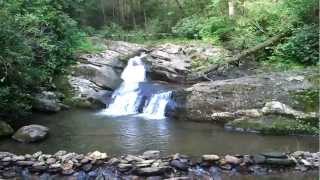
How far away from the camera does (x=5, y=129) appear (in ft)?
37.6

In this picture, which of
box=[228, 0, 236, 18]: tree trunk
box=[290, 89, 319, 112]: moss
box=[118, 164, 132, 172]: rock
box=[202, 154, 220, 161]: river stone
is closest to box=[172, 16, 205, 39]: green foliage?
box=[228, 0, 236, 18]: tree trunk

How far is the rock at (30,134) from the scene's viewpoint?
1099cm

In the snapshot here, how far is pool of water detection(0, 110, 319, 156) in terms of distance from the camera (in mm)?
10344

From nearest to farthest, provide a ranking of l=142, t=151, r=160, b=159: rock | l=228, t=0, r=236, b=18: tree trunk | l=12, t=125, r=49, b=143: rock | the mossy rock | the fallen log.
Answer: l=142, t=151, r=160, b=159: rock
l=12, t=125, r=49, b=143: rock
the mossy rock
the fallen log
l=228, t=0, r=236, b=18: tree trunk

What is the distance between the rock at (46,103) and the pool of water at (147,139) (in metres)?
0.58

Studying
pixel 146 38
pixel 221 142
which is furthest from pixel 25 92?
pixel 146 38

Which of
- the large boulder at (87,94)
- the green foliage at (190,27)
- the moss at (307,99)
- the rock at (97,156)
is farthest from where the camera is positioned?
the green foliage at (190,27)

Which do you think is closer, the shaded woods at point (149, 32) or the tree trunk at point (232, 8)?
the shaded woods at point (149, 32)

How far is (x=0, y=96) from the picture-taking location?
11.7 metres

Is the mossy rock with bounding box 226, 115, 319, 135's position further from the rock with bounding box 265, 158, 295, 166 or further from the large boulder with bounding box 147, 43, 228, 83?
the large boulder with bounding box 147, 43, 228, 83

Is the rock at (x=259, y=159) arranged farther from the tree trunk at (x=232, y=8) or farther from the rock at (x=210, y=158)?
the tree trunk at (x=232, y=8)

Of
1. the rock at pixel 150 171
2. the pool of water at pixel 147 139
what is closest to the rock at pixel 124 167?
the rock at pixel 150 171

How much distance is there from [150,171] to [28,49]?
5.60m

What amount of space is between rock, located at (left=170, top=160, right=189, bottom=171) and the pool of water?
0.92 metres
